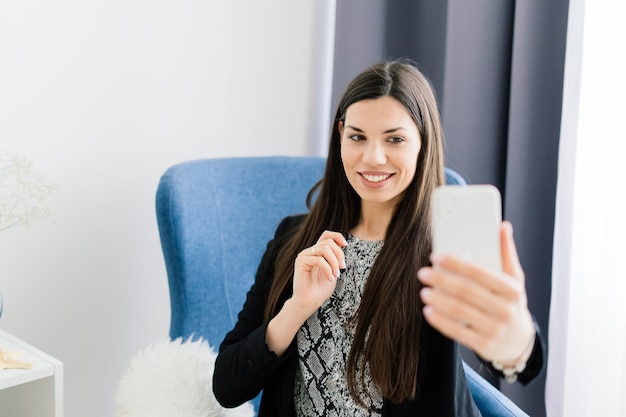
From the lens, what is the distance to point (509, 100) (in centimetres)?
161

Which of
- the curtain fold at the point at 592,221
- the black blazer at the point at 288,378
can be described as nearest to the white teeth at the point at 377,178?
the black blazer at the point at 288,378

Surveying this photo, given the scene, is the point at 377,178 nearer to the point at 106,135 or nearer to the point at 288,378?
the point at 288,378

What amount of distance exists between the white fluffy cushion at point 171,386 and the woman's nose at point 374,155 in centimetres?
48

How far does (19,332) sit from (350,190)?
33.6 inches

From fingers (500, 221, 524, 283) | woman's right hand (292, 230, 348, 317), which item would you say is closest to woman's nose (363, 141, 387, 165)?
woman's right hand (292, 230, 348, 317)

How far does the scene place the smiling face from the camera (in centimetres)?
105

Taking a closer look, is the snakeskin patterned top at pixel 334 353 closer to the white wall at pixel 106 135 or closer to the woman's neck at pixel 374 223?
the woman's neck at pixel 374 223

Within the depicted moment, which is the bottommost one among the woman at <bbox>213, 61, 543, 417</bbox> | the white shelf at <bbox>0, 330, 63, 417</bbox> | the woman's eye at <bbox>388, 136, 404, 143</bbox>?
the white shelf at <bbox>0, 330, 63, 417</bbox>

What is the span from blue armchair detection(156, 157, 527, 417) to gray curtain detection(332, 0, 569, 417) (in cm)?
22

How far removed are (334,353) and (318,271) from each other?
17 centimetres

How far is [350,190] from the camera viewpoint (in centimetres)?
122

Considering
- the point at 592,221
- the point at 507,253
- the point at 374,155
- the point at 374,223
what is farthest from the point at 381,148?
the point at 592,221

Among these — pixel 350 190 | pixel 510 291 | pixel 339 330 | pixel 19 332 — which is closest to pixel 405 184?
pixel 350 190

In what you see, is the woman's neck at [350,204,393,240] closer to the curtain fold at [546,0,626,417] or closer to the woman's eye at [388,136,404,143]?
the woman's eye at [388,136,404,143]
